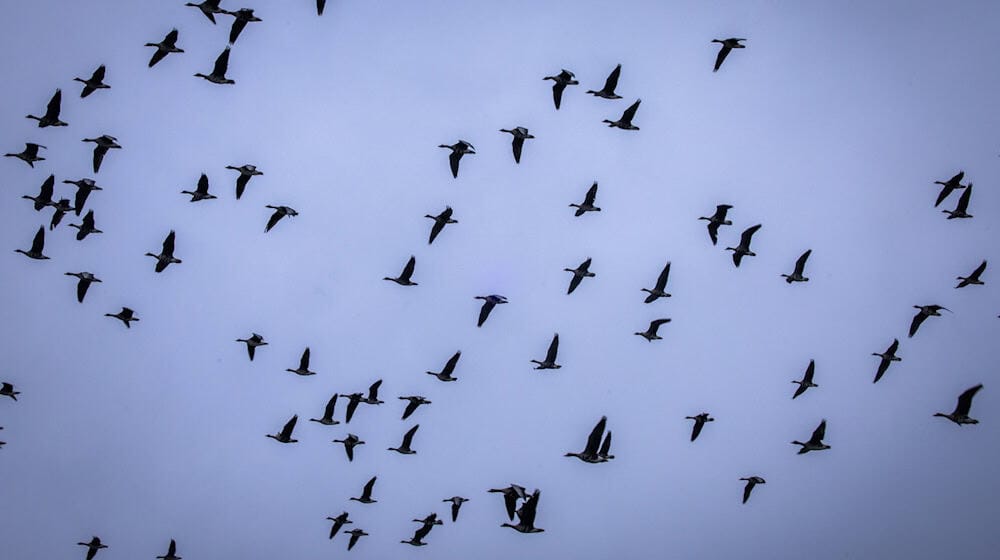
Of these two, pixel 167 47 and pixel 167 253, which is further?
pixel 167 253

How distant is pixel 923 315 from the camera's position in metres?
36.8

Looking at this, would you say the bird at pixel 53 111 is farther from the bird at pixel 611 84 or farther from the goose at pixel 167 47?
the bird at pixel 611 84

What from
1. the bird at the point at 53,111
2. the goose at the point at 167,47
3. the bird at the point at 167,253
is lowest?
the bird at the point at 167,253

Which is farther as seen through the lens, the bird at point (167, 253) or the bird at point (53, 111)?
the bird at point (167, 253)

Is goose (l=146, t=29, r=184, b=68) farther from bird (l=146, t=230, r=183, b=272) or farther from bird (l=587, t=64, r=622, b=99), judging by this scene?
bird (l=587, t=64, r=622, b=99)

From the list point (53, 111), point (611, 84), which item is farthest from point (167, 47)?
point (611, 84)

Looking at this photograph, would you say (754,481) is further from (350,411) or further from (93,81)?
(93,81)

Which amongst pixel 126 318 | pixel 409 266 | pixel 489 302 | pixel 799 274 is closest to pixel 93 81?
pixel 126 318

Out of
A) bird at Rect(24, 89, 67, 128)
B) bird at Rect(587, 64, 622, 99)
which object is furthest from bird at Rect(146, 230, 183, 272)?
bird at Rect(587, 64, 622, 99)

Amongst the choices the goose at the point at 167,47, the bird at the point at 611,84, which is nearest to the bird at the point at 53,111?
the goose at the point at 167,47

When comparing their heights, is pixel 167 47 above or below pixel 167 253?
above

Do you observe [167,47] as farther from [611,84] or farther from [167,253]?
[611,84]

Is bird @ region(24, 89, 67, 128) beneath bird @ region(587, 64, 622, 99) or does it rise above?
beneath

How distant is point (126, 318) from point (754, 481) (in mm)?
21110
